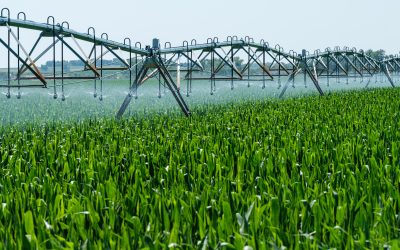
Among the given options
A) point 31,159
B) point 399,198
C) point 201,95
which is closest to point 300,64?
point 201,95

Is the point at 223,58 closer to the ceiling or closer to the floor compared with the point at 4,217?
closer to the ceiling

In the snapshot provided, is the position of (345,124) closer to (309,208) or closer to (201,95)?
(309,208)

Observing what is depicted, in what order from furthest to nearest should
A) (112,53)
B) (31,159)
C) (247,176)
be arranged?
(112,53) < (31,159) < (247,176)

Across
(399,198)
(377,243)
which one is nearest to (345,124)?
(399,198)

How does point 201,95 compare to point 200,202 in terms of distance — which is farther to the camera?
point 201,95

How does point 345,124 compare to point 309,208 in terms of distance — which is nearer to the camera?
point 309,208

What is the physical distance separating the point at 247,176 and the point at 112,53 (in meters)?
11.3

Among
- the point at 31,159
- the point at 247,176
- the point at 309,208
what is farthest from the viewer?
the point at 31,159

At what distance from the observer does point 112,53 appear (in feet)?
53.2

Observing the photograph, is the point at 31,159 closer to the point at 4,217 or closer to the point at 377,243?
the point at 4,217

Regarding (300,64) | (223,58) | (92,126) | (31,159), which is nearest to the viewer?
(31,159)

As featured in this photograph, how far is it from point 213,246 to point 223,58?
16881 millimetres

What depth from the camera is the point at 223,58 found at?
64.3ft

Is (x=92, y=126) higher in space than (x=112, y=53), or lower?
lower
